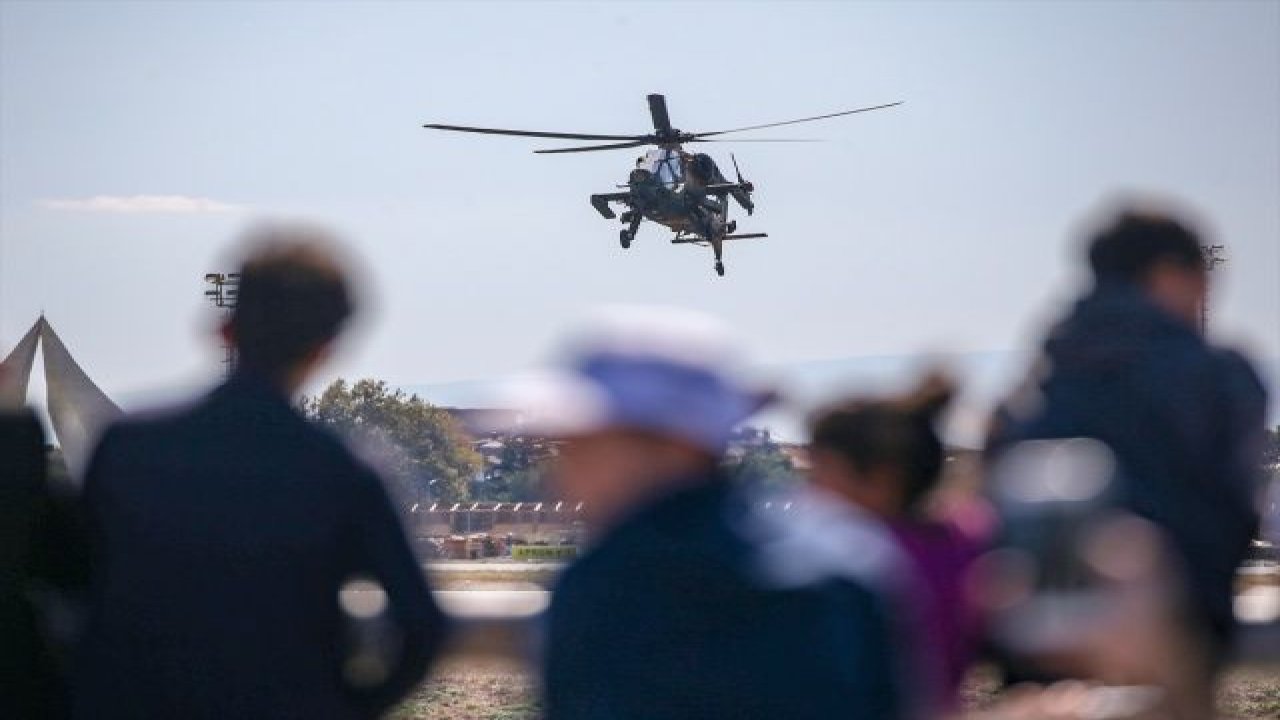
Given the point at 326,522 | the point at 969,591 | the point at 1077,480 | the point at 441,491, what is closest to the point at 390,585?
the point at 326,522

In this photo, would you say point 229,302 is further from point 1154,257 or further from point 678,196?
point 678,196

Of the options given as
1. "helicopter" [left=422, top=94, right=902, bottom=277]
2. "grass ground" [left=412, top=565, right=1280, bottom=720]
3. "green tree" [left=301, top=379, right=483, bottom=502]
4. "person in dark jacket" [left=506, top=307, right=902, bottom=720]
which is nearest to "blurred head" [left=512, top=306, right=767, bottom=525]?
"person in dark jacket" [left=506, top=307, right=902, bottom=720]

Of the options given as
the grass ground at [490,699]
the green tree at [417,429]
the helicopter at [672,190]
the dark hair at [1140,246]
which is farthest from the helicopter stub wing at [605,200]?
the green tree at [417,429]

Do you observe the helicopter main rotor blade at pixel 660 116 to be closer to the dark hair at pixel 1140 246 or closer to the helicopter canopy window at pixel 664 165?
the helicopter canopy window at pixel 664 165

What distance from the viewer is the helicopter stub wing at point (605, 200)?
4484 centimetres

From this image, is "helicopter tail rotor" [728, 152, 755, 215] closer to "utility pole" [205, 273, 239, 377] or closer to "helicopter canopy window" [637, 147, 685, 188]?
"helicopter canopy window" [637, 147, 685, 188]

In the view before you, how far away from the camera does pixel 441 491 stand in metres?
135

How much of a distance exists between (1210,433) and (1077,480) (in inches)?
65.0

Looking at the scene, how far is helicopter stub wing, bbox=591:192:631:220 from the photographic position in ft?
147

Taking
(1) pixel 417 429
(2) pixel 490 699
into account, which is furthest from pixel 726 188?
(1) pixel 417 429

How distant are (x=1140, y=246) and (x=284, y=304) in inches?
77.5

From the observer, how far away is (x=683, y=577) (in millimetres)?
2398

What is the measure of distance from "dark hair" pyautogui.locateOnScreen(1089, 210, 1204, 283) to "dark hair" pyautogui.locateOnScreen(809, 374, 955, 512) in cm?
72

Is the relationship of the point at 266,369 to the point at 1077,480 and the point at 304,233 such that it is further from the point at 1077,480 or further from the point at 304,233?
the point at 1077,480
